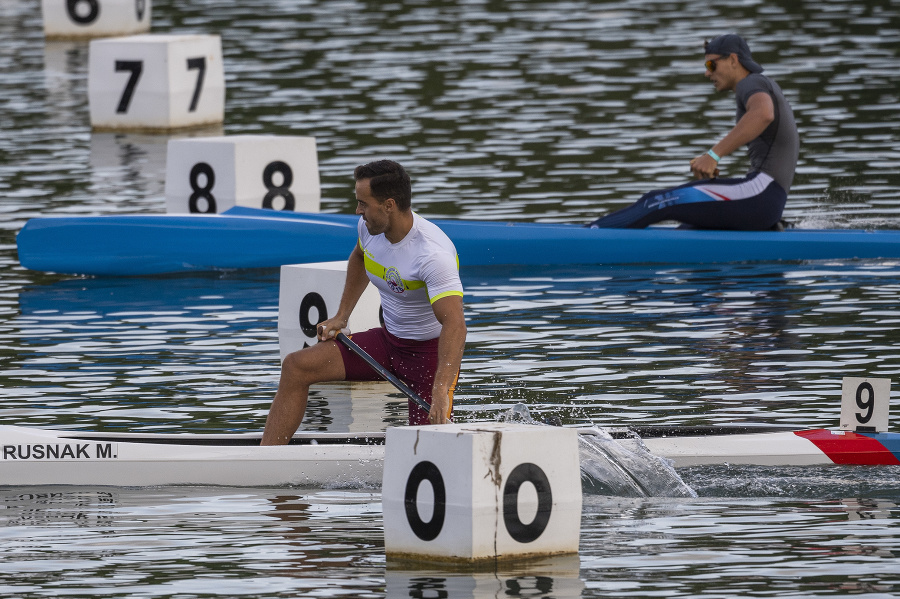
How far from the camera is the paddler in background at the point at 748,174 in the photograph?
1191 cm

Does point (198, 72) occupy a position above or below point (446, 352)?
above

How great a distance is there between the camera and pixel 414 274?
24.8 ft

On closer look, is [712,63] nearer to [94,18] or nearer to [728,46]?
[728,46]

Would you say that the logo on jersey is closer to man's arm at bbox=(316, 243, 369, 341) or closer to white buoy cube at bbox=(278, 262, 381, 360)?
man's arm at bbox=(316, 243, 369, 341)

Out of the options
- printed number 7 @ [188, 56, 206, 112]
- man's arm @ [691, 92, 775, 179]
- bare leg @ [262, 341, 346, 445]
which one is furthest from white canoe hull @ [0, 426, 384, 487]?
printed number 7 @ [188, 56, 206, 112]

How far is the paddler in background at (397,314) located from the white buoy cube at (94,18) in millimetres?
20022

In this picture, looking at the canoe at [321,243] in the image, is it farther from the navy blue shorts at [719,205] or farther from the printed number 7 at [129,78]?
the printed number 7 at [129,78]

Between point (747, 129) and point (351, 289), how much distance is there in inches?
181

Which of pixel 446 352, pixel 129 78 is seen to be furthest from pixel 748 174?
pixel 129 78

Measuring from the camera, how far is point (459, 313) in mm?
7375

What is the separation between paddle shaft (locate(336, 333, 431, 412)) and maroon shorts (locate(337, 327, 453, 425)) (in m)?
Result: 0.04

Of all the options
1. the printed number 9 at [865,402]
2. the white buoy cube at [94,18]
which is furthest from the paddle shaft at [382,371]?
the white buoy cube at [94,18]

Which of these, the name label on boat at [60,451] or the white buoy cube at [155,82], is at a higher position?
the white buoy cube at [155,82]

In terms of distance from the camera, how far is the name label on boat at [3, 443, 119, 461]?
26.1 ft
